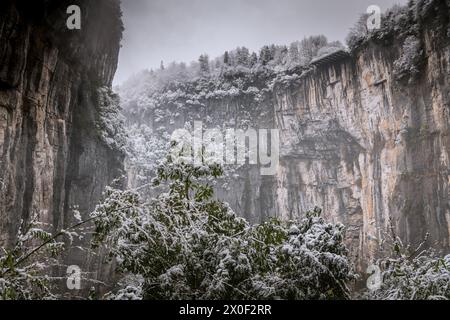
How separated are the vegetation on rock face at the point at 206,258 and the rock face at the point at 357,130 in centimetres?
1326

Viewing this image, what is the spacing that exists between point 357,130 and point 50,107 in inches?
1033

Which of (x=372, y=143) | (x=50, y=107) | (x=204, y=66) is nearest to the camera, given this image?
(x=50, y=107)

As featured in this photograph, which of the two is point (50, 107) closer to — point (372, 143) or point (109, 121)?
point (109, 121)

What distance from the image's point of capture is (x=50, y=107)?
15734mm

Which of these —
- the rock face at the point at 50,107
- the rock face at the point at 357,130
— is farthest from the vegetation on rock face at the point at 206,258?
the rock face at the point at 357,130

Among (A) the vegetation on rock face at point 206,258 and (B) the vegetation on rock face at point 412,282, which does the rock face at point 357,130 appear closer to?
(B) the vegetation on rock face at point 412,282

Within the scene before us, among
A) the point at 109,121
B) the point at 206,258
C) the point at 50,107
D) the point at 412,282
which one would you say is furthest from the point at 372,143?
the point at 206,258

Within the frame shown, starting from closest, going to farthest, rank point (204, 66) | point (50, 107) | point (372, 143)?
1. point (50, 107)
2. point (372, 143)
3. point (204, 66)

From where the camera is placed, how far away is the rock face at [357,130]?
23.3m

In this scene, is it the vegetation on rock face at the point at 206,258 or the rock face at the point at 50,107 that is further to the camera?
the rock face at the point at 50,107

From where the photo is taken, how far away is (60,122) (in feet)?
55.3

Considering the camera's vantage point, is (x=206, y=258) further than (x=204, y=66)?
No

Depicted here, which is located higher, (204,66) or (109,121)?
(204,66)
